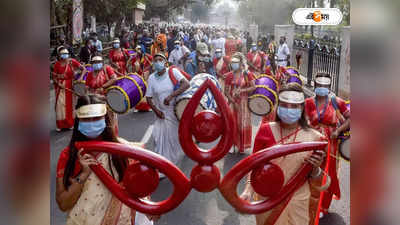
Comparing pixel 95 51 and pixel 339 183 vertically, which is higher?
pixel 95 51

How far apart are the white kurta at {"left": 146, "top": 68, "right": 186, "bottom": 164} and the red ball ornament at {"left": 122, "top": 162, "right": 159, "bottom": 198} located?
Result: 10.6 ft

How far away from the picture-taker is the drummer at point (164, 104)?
4633mm

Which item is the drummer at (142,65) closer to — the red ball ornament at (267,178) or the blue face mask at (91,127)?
the blue face mask at (91,127)

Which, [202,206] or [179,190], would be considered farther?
[202,206]

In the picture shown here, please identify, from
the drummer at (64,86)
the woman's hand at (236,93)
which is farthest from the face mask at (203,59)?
the woman's hand at (236,93)

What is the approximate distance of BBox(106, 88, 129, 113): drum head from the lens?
3516mm

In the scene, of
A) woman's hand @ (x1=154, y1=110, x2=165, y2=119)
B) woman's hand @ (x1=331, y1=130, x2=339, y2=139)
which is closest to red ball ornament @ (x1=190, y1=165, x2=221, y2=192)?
woman's hand @ (x1=331, y1=130, x2=339, y2=139)

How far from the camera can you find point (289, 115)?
7.20 feet

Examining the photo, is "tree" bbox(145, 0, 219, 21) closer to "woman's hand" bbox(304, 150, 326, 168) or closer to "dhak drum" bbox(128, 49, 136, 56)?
"woman's hand" bbox(304, 150, 326, 168)

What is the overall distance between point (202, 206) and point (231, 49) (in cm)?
931
